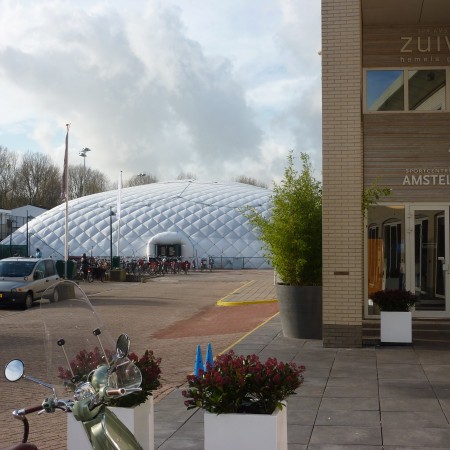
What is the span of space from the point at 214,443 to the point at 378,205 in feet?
36.6

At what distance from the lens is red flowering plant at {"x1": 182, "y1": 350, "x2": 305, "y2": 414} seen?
531cm

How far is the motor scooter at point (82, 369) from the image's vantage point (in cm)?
337

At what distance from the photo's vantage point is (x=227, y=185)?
78.9 meters

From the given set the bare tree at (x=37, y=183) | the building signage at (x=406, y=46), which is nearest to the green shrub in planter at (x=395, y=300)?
the building signage at (x=406, y=46)

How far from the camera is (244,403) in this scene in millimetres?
5445

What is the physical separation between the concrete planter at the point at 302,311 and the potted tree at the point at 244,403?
28.2ft

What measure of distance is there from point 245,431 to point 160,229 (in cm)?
5945

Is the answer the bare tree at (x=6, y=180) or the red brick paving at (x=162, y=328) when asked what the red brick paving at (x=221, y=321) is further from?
the bare tree at (x=6, y=180)

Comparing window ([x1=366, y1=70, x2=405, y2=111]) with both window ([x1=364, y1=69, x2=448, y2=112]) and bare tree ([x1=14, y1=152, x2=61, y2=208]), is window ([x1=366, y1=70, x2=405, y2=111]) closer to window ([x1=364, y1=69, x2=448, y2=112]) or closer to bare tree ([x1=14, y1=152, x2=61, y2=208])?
window ([x1=364, y1=69, x2=448, y2=112])

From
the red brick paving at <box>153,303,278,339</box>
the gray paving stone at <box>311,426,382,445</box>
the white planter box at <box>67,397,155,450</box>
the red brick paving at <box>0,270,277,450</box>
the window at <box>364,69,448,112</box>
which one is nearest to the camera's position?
the white planter box at <box>67,397,155,450</box>

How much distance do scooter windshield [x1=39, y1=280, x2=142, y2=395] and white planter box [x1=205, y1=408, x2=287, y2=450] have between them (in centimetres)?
147

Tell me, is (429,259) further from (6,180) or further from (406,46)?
(6,180)

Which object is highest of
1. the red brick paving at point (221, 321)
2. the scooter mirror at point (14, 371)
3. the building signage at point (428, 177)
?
the building signage at point (428, 177)

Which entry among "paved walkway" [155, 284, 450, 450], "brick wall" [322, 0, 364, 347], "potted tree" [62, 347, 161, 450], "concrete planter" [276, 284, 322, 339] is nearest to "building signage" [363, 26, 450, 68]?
"brick wall" [322, 0, 364, 347]
